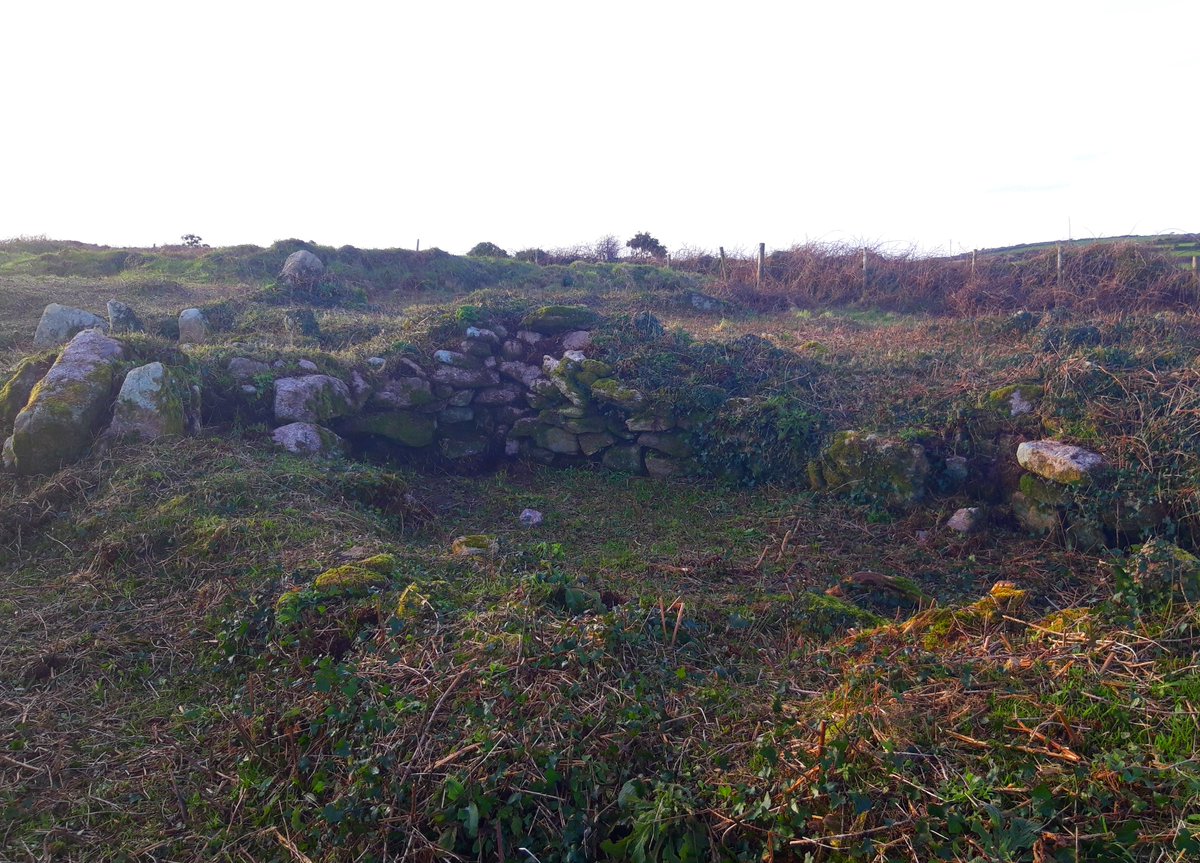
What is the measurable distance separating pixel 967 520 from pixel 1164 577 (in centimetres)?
323

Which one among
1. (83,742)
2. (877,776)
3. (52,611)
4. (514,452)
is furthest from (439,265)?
(877,776)

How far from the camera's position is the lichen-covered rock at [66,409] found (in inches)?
264

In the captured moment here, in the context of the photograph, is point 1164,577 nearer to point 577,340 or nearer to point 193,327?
point 577,340

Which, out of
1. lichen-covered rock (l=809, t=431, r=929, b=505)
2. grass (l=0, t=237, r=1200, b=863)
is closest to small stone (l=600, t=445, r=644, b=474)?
grass (l=0, t=237, r=1200, b=863)

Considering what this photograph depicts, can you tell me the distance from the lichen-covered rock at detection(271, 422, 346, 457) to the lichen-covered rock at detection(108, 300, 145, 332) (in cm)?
423

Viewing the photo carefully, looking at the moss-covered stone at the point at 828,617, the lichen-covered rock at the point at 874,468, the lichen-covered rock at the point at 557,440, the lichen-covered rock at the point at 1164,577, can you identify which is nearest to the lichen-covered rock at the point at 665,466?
the lichen-covered rock at the point at 557,440

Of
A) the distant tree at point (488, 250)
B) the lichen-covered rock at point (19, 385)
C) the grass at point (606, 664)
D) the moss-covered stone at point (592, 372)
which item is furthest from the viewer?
the distant tree at point (488, 250)

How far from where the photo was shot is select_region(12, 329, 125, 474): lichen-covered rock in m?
6.70

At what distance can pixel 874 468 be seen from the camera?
738cm

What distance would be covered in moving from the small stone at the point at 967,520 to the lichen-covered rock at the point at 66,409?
8.00 meters

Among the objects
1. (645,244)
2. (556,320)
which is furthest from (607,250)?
(556,320)

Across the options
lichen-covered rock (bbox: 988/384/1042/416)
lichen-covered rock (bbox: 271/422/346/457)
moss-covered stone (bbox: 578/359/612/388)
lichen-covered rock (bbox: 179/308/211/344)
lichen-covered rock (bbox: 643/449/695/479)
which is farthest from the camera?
lichen-covered rock (bbox: 179/308/211/344)

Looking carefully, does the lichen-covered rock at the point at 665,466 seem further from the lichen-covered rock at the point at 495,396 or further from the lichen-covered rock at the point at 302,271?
the lichen-covered rock at the point at 302,271

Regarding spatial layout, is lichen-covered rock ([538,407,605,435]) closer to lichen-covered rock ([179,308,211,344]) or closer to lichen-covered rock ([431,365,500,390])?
lichen-covered rock ([431,365,500,390])
